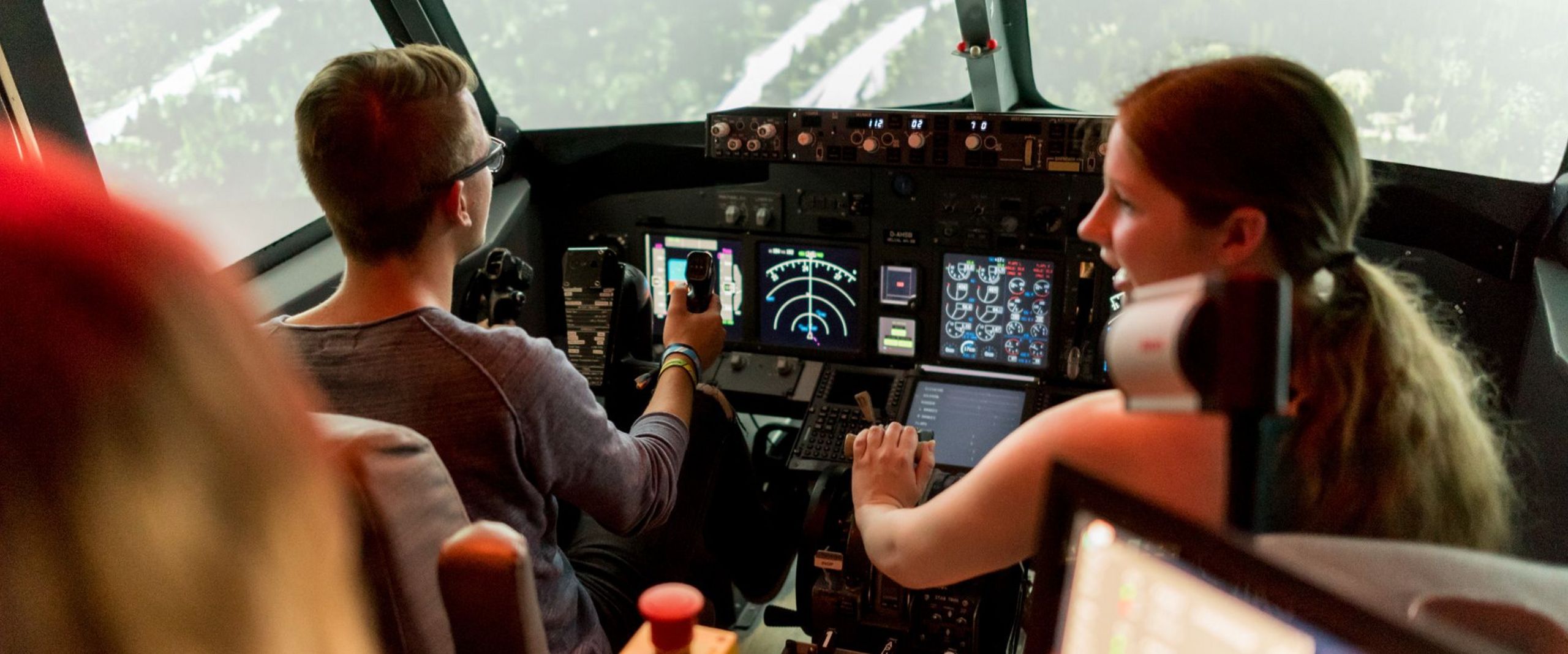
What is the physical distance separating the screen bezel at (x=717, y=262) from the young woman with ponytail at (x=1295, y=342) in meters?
1.58

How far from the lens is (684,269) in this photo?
2793 mm

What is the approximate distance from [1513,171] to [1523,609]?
1992 millimetres

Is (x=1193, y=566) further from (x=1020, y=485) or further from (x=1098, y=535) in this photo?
(x=1020, y=485)

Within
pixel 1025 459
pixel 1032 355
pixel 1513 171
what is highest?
pixel 1513 171

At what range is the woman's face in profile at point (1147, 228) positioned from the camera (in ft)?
3.66

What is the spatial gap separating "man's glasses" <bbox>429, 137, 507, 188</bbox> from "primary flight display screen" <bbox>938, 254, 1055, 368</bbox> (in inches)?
48.9

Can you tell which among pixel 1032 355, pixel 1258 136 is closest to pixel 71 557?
pixel 1258 136

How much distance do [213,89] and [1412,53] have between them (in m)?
2.64

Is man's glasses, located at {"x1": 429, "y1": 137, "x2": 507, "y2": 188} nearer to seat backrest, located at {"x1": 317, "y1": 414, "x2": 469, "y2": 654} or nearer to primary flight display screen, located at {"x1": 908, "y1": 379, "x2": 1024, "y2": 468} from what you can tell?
seat backrest, located at {"x1": 317, "y1": 414, "x2": 469, "y2": 654}

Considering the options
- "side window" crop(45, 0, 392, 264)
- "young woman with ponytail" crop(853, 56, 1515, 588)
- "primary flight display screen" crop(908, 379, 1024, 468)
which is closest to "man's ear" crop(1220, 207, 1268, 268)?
"young woman with ponytail" crop(853, 56, 1515, 588)

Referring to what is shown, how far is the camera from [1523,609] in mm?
526

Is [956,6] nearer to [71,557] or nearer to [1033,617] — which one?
[1033,617]

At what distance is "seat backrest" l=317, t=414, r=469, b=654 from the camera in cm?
85

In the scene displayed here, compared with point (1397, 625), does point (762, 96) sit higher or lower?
higher
